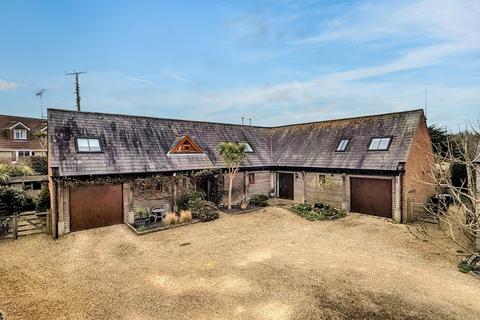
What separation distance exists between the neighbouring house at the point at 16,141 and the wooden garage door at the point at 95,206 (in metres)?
27.2

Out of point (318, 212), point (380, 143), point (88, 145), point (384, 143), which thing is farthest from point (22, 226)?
point (384, 143)

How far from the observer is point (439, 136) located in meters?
31.6

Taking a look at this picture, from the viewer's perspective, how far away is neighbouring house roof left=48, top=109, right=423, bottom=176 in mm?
17047

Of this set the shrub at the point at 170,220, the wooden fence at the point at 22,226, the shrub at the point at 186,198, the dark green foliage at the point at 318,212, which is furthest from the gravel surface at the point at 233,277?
the shrub at the point at 186,198

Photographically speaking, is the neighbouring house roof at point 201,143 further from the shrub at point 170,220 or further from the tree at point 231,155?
the shrub at point 170,220

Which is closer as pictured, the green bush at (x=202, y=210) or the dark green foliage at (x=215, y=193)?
the green bush at (x=202, y=210)

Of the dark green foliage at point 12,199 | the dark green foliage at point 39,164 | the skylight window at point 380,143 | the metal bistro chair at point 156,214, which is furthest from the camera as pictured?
the dark green foliage at point 39,164

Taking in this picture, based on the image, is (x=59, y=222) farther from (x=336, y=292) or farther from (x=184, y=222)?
(x=336, y=292)

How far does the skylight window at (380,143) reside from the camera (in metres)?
19.8

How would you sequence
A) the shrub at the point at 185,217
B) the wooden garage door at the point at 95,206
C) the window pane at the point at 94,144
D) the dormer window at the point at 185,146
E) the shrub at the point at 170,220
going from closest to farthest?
the wooden garage door at the point at 95,206
the shrub at the point at 170,220
the window pane at the point at 94,144
the shrub at the point at 185,217
the dormer window at the point at 185,146

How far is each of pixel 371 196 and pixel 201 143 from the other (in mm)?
13907

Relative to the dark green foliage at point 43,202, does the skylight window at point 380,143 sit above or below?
above

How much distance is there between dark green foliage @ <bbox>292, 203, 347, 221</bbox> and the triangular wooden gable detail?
9.08 metres

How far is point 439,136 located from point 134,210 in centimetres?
3349
